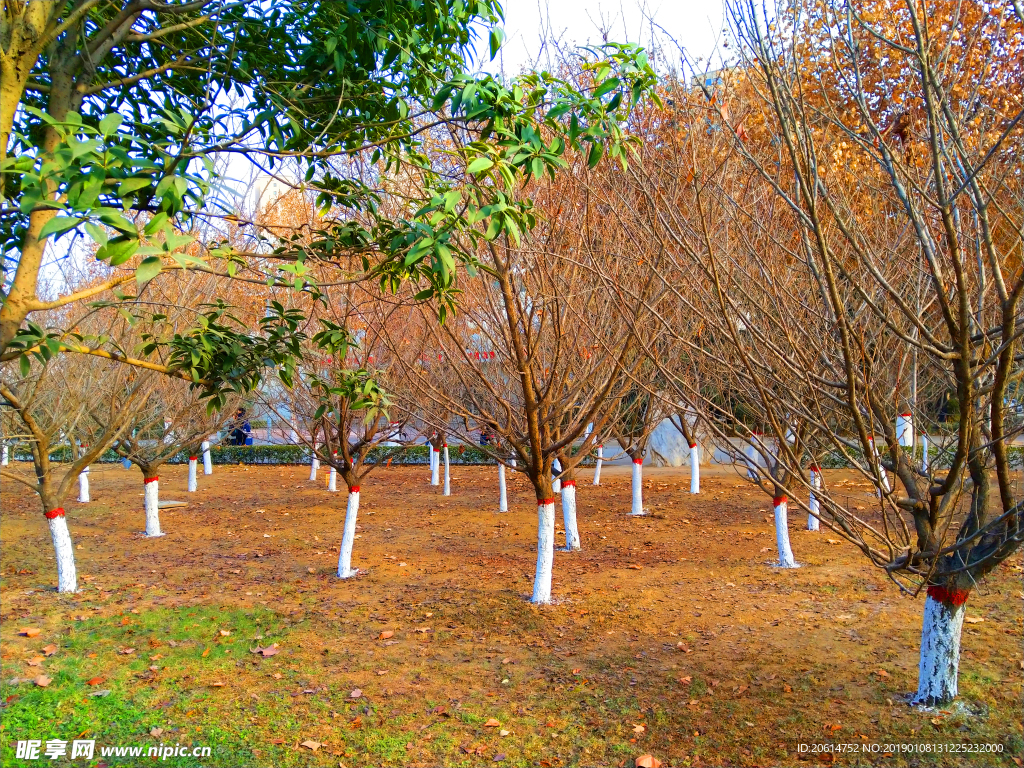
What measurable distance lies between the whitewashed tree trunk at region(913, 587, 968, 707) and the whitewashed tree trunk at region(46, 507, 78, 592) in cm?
776

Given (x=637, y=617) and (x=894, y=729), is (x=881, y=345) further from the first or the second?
(x=637, y=617)

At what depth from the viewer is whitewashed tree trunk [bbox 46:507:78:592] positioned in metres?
7.65

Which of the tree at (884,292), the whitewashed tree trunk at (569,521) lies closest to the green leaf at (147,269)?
the tree at (884,292)

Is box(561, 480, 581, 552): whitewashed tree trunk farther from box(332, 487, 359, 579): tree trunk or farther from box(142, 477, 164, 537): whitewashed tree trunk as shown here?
box(142, 477, 164, 537): whitewashed tree trunk

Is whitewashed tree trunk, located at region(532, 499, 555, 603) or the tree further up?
the tree

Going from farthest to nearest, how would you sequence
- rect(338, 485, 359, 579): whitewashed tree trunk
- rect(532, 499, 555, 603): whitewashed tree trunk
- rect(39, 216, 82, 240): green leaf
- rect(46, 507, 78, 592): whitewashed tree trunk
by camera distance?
rect(338, 485, 359, 579): whitewashed tree trunk < rect(46, 507, 78, 592): whitewashed tree trunk < rect(532, 499, 555, 603): whitewashed tree trunk < rect(39, 216, 82, 240): green leaf

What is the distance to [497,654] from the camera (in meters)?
5.66

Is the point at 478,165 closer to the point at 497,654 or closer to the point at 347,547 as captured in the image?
the point at 497,654

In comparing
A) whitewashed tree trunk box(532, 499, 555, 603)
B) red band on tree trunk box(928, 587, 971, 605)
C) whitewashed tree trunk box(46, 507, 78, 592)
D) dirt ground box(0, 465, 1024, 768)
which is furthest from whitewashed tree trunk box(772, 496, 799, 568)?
whitewashed tree trunk box(46, 507, 78, 592)

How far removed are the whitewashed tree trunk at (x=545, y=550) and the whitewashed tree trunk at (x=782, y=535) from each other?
9.46ft

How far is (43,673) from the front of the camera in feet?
17.9

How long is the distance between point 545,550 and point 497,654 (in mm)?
1238

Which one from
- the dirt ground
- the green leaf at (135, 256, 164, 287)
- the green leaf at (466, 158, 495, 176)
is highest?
the green leaf at (466, 158, 495, 176)

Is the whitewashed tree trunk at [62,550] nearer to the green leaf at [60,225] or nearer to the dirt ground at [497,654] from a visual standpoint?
the dirt ground at [497,654]
